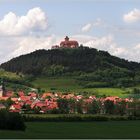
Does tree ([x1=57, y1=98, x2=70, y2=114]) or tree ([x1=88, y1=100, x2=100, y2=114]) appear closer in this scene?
tree ([x1=88, y1=100, x2=100, y2=114])

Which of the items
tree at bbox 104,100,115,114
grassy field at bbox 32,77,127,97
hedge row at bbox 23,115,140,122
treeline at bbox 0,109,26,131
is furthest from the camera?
grassy field at bbox 32,77,127,97

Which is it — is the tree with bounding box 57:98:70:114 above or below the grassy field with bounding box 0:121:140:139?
above

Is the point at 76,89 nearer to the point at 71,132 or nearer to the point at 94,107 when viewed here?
the point at 94,107

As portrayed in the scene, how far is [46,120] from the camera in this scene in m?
86.7

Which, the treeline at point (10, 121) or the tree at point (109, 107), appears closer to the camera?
the treeline at point (10, 121)

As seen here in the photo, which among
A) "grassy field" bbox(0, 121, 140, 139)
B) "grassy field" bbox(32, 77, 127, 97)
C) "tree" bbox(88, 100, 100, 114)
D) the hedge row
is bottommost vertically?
"grassy field" bbox(0, 121, 140, 139)

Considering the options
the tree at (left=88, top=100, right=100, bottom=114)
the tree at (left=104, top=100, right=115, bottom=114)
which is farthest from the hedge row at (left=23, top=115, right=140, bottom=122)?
the tree at (left=88, top=100, right=100, bottom=114)

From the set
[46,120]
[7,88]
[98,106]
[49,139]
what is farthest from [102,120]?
[7,88]

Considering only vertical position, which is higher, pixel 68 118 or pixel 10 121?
pixel 68 118

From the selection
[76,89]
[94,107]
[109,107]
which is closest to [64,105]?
[94,107]

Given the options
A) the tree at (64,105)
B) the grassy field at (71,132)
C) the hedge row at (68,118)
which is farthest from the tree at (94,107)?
the grassy field at (71,132)

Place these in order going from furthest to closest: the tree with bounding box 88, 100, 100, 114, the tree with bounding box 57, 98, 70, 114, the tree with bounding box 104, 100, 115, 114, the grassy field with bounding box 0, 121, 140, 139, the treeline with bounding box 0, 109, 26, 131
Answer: the tree with bounding box 57, 98, 70, 114 → the tree with bounding box 88, 100, 100, 114 → the tree with bounding box 104, 100, 115, 114 → the treeline with bounding box 0, 109, 26, 131 → the grassy field with bounding box 0, 121, 140, 139

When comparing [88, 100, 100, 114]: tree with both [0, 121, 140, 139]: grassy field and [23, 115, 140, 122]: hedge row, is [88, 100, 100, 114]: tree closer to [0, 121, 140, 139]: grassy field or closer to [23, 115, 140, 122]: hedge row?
[23, 115, 140, 122]: hedge row

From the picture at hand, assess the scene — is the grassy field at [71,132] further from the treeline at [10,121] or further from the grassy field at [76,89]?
the grassy field at [76,89]
